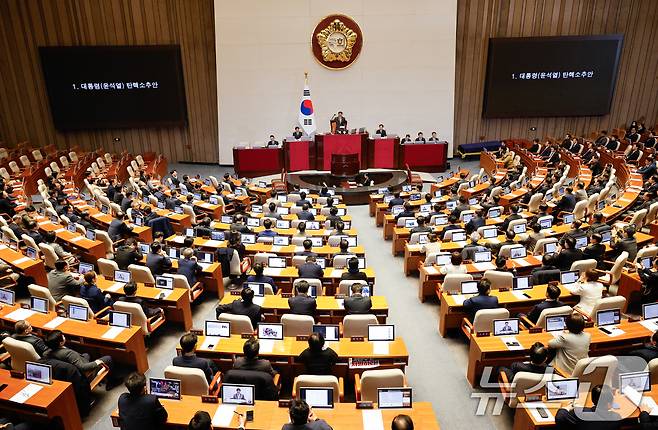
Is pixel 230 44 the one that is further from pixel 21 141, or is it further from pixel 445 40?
pixel 21 141

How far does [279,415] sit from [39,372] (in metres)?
2.80

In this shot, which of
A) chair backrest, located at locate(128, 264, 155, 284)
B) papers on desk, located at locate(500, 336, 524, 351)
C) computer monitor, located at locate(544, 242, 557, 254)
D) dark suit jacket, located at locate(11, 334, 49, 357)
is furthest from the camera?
computer monitor, located at locate(544, 242, 557, 254)

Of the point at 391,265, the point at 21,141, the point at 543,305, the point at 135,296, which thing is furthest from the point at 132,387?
the point at 21,141

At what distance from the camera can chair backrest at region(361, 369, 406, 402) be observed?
201 inches

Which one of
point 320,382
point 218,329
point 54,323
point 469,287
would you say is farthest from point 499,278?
point 54,323

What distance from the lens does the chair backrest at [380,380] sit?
511 cm

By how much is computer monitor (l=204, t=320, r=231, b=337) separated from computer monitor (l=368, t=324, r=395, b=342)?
1902mm

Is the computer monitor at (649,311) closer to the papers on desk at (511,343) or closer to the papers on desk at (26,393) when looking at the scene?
the papers on desk at (511,343)

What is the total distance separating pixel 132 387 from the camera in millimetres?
4539

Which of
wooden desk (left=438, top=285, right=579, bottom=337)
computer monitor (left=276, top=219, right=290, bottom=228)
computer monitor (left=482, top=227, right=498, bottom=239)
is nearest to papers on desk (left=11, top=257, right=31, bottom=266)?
computer monitor (left=276, top=219, right=290, bottom=228)

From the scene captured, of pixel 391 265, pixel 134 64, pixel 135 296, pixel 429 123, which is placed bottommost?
pixel 391 265

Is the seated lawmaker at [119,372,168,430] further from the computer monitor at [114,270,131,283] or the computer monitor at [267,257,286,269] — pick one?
the computer monitor at [267,257,286,269]

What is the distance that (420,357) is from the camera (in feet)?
23.6

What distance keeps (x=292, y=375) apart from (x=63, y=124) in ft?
60.9
